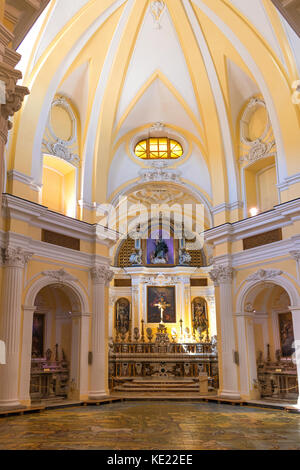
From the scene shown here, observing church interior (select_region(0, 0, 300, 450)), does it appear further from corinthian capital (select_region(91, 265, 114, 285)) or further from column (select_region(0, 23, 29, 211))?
column (select_region(0, 23, 29, 211))

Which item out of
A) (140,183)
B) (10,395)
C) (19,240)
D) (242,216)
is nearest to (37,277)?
(19,240)

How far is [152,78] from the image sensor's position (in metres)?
17.4

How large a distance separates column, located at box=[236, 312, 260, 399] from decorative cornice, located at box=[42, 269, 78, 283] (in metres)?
6.19

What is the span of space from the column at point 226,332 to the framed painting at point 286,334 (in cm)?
212

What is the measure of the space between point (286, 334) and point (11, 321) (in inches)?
386

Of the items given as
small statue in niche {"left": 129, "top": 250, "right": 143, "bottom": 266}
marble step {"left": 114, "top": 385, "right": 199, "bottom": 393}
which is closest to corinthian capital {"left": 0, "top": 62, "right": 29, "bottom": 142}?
marble step {"left": 114, "top": 385, "right": 199, "bottom": 393}

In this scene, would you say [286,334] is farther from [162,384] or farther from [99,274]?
[99,274]

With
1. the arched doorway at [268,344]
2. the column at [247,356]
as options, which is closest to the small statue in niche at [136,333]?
the arched doorway at [268,344]

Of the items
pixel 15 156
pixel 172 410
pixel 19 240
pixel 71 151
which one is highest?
pixel 71 151

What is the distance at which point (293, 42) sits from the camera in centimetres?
1347

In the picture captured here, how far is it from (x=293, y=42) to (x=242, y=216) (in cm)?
614

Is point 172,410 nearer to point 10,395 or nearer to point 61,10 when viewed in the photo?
point 10,395

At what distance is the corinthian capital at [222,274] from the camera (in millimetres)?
16031

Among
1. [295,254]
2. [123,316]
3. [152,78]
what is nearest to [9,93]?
[295,254]
